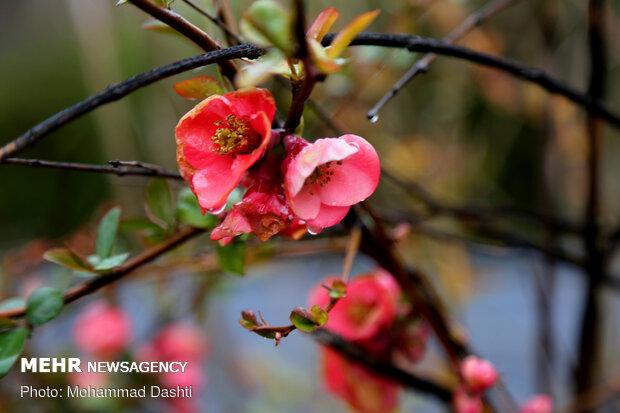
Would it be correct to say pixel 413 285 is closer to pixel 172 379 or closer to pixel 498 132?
pixel 172 379

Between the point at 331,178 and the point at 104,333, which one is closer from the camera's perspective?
the point at 331,178

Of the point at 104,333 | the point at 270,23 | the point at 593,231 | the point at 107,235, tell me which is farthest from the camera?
the point at 104,333

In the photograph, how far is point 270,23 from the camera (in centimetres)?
12

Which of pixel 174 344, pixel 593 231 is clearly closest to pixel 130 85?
pixel 593 231

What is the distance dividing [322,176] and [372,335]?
162 mm

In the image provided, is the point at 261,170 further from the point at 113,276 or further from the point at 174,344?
the point at 174,344

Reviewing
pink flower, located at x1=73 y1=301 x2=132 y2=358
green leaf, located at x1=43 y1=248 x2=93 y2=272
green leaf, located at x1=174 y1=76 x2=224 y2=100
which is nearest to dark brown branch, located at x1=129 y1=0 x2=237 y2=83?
green leaf, located at x1=174 y1=76 x2=224 y2=100

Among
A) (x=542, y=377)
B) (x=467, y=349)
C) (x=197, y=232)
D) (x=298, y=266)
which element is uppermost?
(x=197, y=232)

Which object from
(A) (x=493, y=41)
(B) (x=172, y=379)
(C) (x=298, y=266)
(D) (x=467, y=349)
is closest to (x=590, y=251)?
(D) (x=467, y=349)

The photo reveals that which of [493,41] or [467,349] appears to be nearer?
[467,349]

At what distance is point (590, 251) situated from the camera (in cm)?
35

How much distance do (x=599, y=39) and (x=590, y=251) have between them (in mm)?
151

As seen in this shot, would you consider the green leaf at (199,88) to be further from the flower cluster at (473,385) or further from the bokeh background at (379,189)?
the flower cluster at (473,385)

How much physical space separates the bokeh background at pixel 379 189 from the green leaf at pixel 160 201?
0.28ft
